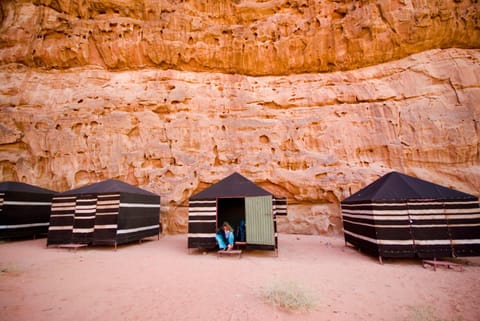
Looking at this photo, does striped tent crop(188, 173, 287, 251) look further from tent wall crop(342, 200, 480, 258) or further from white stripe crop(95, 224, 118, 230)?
tent wall crop(342, 200, 480, 258)

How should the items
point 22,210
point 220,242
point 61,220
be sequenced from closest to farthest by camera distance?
point 220,242 → point 61,220 → point 22,210

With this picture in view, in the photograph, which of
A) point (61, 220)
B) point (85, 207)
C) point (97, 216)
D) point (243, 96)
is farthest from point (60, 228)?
point (243, 96)

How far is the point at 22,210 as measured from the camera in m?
12.6

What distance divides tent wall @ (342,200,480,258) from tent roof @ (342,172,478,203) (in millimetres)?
193

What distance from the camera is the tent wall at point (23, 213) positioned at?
1190 cm

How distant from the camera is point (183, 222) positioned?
15172 millimetres

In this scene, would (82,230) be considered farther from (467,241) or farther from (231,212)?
(467,241)

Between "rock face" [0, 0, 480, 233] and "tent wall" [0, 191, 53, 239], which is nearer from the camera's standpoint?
"tent wall" [0, 191, 53, 239]

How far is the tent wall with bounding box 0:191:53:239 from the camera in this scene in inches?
468

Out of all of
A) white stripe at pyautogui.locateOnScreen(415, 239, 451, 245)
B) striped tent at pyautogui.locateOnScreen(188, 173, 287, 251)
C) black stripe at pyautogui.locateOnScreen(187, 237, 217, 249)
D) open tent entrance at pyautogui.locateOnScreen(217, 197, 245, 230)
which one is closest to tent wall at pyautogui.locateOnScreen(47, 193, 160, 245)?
striped tent at pyautogui.locateOnScreen(188, 173, 287, 251)

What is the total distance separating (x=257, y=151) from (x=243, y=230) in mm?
6994

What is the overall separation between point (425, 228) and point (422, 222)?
197 millimetres

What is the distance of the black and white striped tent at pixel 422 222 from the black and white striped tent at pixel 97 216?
32.6ft

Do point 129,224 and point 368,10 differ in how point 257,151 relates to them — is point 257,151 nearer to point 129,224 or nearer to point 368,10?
point 129,224
